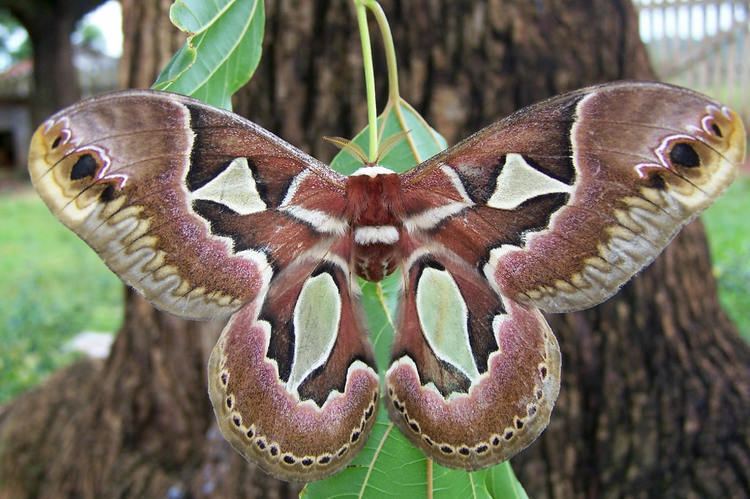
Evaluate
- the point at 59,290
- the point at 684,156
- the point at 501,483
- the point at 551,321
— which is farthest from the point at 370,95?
the point at 59,290

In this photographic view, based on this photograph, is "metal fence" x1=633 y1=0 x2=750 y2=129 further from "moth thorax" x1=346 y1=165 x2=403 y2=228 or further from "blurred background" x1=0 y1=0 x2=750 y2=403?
"moth thorax" x1=346 y1=165 x2=403 y2=228

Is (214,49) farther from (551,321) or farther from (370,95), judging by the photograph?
(551,321)

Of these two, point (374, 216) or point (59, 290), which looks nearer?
point (374, 216)

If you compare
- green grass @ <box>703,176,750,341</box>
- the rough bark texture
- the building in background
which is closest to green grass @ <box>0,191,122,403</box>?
the rough bark texture

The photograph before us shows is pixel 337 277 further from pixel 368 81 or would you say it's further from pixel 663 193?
pixel 663 193

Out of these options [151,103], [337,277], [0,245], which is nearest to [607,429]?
[337,277]
